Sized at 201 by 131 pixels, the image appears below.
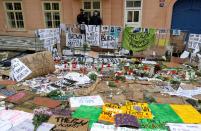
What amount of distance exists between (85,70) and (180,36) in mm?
4023

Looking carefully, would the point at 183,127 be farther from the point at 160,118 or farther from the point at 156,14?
the point at 156,14

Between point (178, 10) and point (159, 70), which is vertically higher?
point (178, 10)

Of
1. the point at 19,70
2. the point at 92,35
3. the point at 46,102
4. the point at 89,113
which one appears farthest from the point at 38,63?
the point at 92,35

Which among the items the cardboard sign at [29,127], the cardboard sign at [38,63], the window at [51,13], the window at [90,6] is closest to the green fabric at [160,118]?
the cardboard sign at [29,127]

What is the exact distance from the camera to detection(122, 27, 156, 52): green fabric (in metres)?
8.20

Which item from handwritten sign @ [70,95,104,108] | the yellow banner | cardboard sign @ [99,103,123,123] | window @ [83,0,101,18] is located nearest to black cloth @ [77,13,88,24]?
window @ [83,0,101,18]

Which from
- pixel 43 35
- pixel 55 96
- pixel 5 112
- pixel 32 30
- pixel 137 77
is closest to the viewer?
pixel 5 112

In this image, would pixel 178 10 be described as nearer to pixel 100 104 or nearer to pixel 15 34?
pixel 100 104

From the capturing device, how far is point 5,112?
4.10 meters

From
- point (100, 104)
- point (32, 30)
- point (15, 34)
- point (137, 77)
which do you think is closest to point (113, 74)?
point (137, 77)

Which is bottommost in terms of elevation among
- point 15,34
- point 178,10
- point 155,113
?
point 155,113

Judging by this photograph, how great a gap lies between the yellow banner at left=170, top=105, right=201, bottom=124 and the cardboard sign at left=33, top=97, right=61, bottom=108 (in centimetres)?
243

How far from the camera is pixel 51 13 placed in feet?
38.1

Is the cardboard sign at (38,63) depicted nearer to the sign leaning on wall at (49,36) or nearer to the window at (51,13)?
the sign leaning on wall at (49,36)
